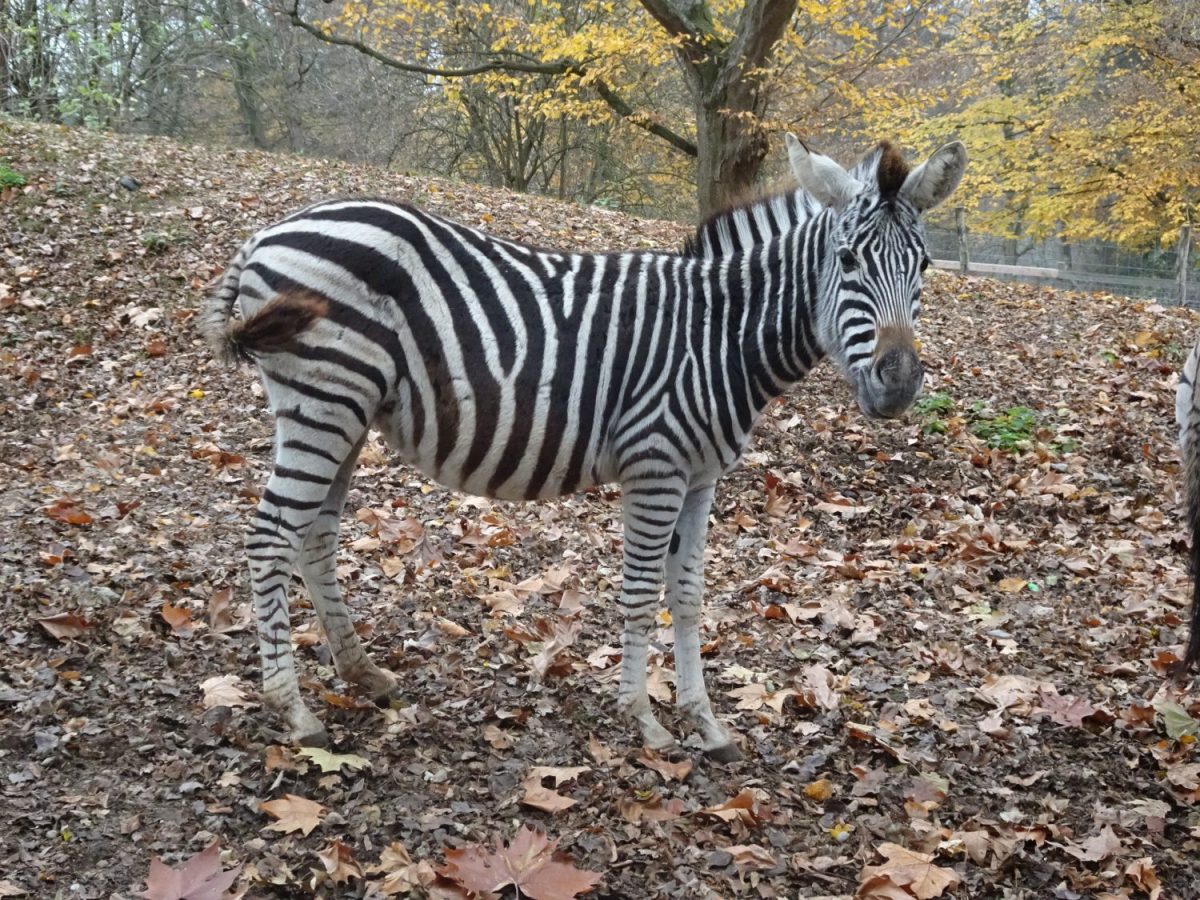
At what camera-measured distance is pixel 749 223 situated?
4613 millimetres

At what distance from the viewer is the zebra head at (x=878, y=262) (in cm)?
391

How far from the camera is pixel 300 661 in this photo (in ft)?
16.4

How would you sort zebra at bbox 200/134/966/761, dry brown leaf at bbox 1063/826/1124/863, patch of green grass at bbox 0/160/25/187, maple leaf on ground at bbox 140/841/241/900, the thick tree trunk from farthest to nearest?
patch of green grass at bbox 0/160/25/187 < the thick tree trunk < zebra at bbox 200/134/966/761 < dry brown leaf at bbox 1063/826/1124/863 < maple leaf on ground at bbox 140/841/241/900

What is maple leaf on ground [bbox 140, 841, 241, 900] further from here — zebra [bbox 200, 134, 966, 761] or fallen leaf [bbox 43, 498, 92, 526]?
fallen leaf [bbox 43, 498, 92, 526]

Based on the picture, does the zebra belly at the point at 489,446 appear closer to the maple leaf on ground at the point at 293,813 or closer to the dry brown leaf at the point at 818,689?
the maple leaf on ground at the point at 293,813

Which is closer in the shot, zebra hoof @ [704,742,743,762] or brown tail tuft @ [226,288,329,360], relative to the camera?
brown tail tuft @ [226,288,329,360]

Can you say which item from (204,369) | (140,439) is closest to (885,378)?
(140,439)

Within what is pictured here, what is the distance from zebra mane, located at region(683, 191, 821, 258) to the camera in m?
4.53

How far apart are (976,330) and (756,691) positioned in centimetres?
792

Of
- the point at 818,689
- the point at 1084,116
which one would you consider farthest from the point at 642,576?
the point at 1084,116

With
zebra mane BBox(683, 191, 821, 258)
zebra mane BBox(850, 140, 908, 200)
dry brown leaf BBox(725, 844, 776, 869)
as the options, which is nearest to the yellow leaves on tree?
zebra mane BBox(683, 191, 821, 258)

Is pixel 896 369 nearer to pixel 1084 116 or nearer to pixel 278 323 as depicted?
pixel 278 323

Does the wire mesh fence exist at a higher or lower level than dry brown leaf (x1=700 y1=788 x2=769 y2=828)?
higher

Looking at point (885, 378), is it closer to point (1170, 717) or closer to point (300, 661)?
point (1170, 717)
